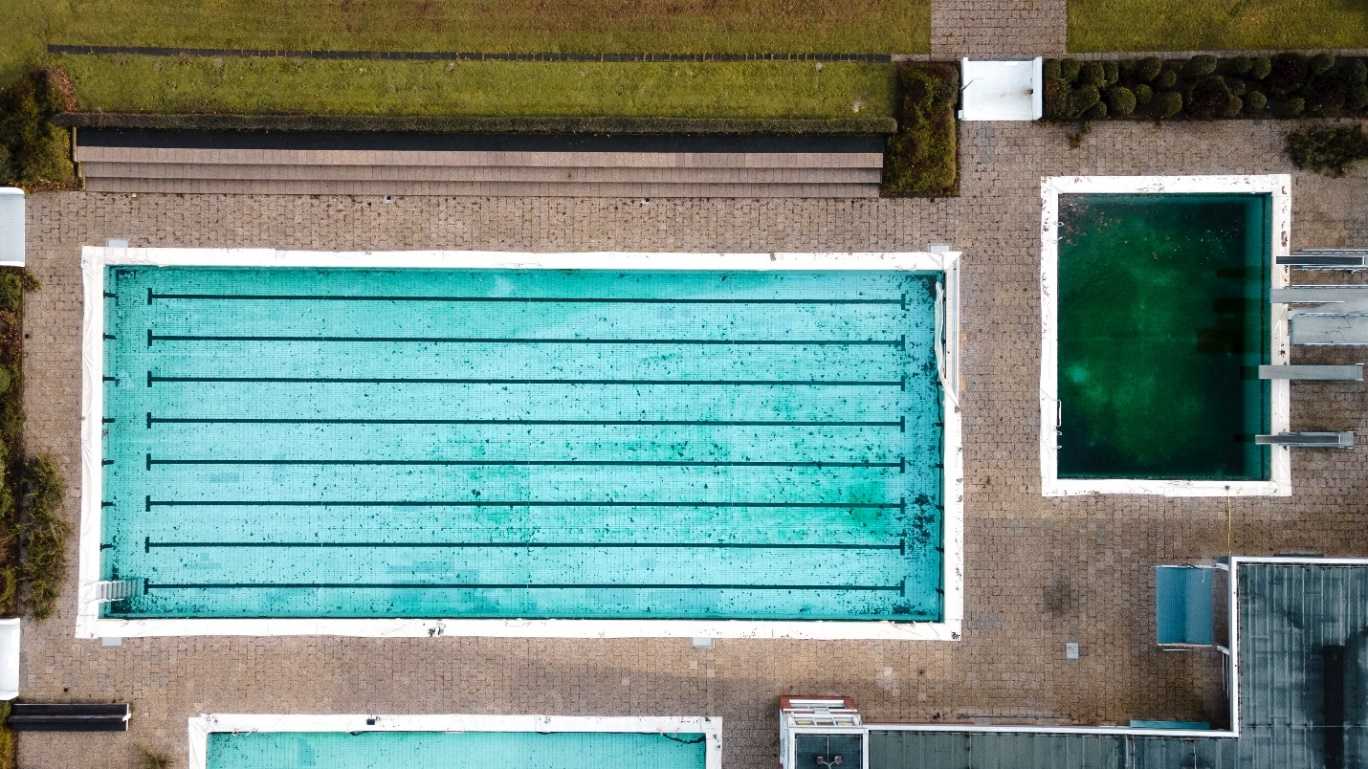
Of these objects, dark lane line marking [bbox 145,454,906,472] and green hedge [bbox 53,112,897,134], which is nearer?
green hedge [bbox 53,112,897,134]

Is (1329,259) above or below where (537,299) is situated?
above

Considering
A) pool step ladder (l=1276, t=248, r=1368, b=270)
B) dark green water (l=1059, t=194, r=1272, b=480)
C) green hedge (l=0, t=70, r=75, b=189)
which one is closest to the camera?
pool step ladder (l=1276, t=248, r=1368, b=270)

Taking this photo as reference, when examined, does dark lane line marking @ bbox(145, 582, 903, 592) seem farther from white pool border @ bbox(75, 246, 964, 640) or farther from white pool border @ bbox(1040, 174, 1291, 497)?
white pool border @ bbox(1040, 174, 1291, 497)

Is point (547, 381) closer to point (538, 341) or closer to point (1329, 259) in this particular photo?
point (538, 341)

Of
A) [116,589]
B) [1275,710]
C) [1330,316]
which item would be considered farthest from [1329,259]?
[116,589]

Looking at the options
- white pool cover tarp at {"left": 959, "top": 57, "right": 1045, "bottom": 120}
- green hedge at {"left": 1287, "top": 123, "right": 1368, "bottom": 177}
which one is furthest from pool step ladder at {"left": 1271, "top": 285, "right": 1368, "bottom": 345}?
white pool cover tarp at {"left": 959, "top": 57, "right": 1045, "bottom": 120}

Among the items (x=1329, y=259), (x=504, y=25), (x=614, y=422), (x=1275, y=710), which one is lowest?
(x=1275, y=710)
